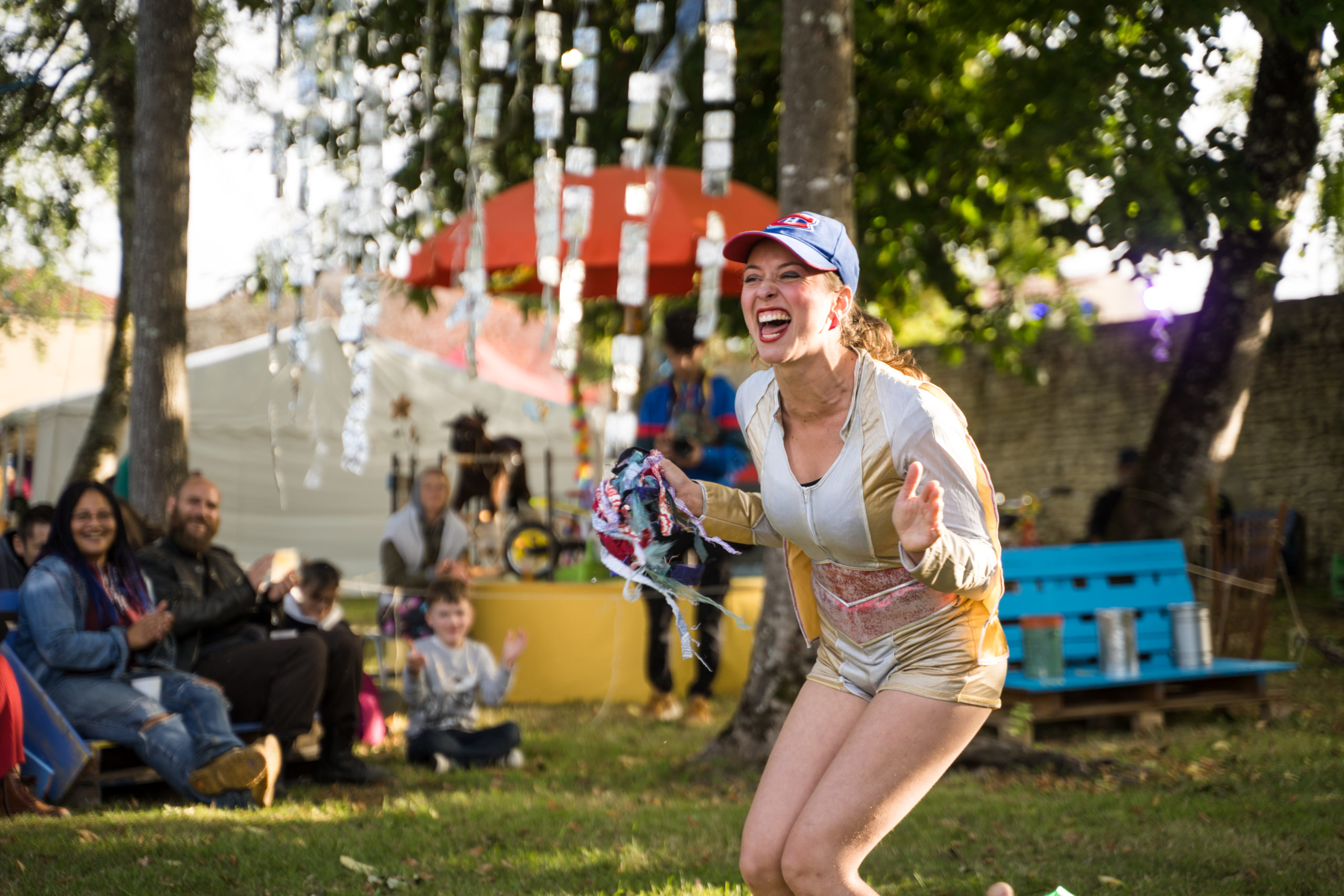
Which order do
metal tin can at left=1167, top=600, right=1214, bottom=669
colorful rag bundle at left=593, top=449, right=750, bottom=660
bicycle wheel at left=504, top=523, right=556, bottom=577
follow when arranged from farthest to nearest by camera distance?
1. bicycle wheel at left=504, top=523, right=556, bottom=577
2. metal tin can at left=1167, top=600, right=1214, bottom=669
3. colorful rag bundle at left=593, top=449, right=750, bottom=660

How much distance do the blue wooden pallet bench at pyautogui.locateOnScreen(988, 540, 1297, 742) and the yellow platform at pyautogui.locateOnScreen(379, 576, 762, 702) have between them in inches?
73.9

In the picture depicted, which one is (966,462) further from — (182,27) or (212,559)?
(182,27)

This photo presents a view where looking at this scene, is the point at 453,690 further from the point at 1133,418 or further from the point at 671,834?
the point at 1133,418

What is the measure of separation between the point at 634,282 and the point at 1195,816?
3.08 metres

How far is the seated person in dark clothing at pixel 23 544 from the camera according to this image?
5.75 m

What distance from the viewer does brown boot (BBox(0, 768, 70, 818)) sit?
460cm

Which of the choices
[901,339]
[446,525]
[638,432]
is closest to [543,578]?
[446,525]

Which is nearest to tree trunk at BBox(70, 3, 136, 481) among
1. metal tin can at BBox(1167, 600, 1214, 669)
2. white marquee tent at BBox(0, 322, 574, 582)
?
white marquee tent at BBox(0, 322, 574, 582)

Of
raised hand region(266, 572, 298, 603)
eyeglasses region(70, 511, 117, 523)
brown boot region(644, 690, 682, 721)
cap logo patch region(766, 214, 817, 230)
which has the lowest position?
brown boot region(644, 690, 682, 721)

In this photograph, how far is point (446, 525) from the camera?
8117 millimetres

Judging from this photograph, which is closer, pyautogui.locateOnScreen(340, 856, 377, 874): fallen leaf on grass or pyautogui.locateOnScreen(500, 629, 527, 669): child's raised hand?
pyautogui.locateOnScreen(340, 856, 377, 874): fallen leaf on grass

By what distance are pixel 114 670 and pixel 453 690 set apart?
1.65 m

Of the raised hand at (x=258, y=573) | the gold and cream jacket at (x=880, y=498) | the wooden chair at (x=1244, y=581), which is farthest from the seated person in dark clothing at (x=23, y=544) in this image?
the wooden chair at (x=1244, y=581)

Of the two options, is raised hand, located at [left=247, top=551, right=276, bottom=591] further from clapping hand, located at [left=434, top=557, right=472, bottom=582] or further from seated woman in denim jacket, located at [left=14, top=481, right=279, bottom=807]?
clapping hand, located at [left=434, top=557, right=472, bottom=582]
